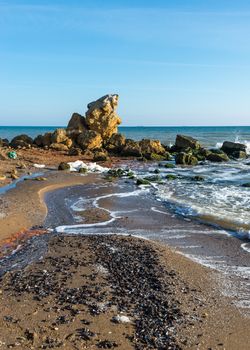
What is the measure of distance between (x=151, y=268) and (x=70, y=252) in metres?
2.32

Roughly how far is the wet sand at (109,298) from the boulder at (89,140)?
28163 millimetres

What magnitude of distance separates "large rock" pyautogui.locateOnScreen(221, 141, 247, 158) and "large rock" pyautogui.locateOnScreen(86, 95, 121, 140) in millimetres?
12630

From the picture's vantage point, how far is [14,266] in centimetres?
997

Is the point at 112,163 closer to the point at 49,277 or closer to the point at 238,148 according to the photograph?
the point at 238,148

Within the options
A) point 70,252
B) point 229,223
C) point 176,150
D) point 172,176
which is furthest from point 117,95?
point 70,252

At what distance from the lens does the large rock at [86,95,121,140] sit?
44.2 meters

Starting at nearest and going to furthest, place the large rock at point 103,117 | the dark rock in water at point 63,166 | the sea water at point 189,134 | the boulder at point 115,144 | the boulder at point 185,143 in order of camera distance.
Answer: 1. the dark rock in water at point 63,166
2. the boulder at point 115,144
3. the large rock at point 103,117
4. the boulder at point 185,143
5. the sea water at point 189,134

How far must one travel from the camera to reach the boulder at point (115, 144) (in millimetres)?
42844

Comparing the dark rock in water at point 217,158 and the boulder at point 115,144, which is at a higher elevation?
the boulder at point 115,144

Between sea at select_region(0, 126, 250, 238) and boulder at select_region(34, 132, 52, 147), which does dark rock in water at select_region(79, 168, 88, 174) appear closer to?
sea at select_region(0, 126, 250, 238)

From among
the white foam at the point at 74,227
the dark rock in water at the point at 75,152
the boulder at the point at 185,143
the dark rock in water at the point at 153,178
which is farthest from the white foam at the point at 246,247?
the boulder at the point at 185,143

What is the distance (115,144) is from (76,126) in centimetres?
471

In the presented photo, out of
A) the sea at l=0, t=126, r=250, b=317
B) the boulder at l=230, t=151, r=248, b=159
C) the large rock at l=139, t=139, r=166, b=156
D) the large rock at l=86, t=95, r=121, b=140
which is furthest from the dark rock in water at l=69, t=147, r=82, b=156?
the boulder at l=230, t=151, r=248, b=159

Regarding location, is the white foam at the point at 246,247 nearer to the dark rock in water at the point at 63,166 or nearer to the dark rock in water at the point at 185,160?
the dark rock in water at the point at 63,166
